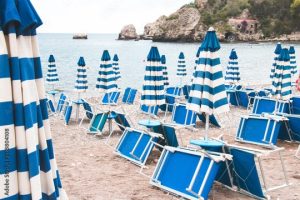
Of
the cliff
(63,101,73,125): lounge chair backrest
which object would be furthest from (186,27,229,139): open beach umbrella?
the cliff

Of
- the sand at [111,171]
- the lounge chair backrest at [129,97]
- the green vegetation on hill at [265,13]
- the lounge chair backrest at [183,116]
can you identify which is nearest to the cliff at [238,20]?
the green vegetation on hill at [265,13]

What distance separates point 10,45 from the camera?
6.92ft

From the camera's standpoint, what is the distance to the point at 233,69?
1694 cm

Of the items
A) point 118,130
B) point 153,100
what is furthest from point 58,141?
point 153,100

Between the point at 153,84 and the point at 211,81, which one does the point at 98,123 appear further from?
the point at 211,81

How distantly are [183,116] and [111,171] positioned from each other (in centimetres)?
431

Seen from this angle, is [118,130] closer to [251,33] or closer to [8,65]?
[8,65]

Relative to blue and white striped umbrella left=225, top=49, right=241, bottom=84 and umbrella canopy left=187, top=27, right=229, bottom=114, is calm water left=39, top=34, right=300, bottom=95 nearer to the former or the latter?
blue and white striped umbrella left=225, top=49, right=241, bottom=84

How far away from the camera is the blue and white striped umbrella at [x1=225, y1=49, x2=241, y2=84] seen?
54.9ft

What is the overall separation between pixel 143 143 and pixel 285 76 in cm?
479

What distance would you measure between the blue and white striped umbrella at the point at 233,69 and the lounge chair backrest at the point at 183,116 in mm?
6181

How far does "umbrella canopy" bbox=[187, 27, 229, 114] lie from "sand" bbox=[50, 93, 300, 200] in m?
1.41

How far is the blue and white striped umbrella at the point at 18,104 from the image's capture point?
2.07 metres

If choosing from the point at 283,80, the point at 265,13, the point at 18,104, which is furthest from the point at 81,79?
the point at 265,13
